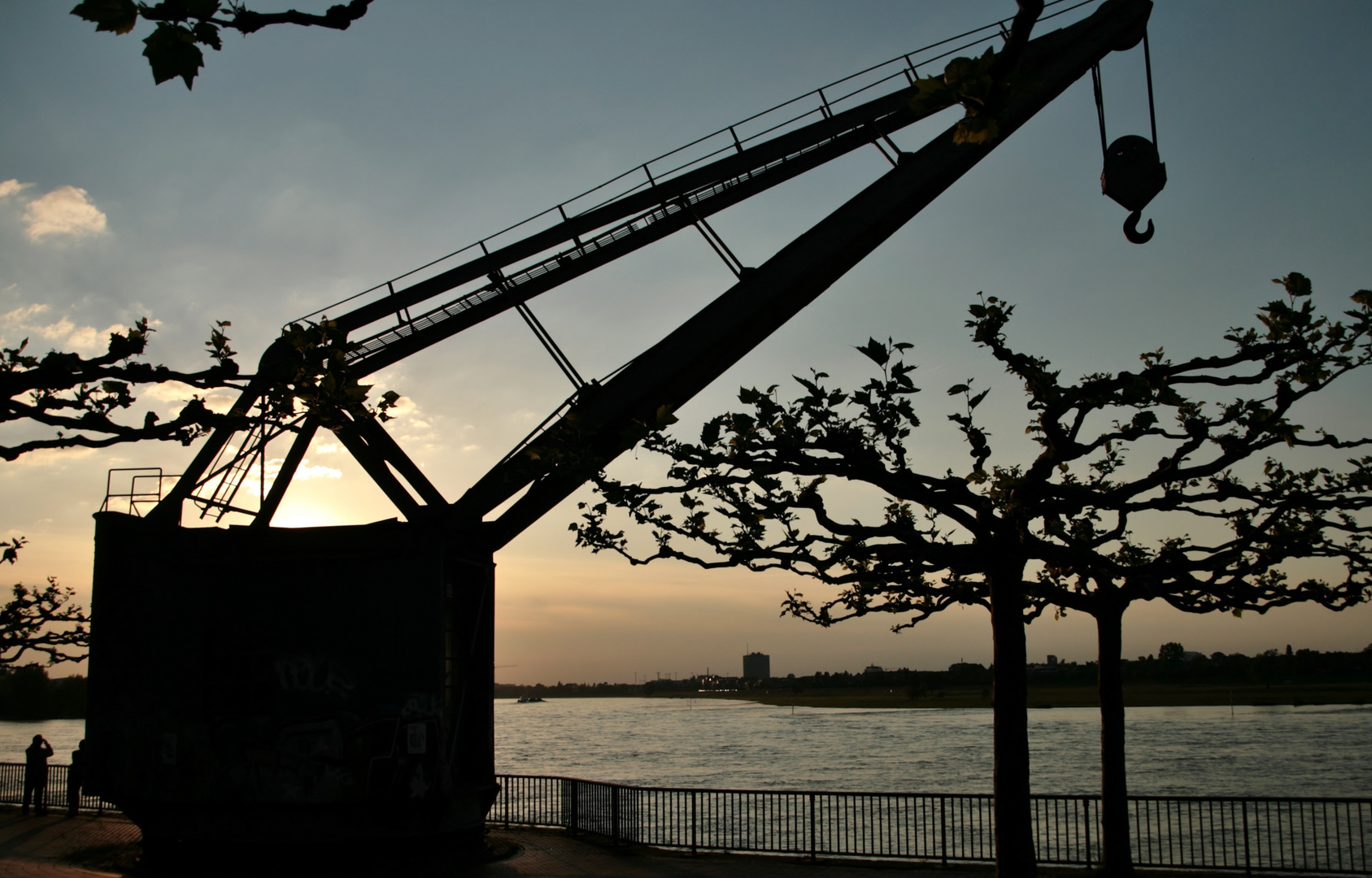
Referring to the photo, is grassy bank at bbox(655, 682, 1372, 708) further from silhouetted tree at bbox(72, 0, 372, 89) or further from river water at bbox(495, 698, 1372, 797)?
silhouetted tree at bbox(72, 0, 372, 89)

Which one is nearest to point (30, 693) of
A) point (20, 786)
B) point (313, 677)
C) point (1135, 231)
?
point (20, 786)

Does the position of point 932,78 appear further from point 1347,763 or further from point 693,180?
point 1347,763

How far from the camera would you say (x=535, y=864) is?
17.8 metres

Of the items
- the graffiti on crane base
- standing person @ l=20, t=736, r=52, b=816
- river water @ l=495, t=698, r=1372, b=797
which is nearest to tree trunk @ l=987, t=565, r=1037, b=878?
the graffiti on crane base

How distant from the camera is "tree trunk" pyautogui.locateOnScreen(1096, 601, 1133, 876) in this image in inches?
604

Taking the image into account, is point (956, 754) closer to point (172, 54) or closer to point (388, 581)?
point (388, 581)

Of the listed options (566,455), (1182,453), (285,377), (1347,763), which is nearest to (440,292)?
(566,455)

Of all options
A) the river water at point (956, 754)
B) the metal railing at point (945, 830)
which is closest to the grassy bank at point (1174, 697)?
the river water at point (956, 754)

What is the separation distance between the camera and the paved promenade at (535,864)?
54.2ft

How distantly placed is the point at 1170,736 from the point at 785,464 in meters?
73.2

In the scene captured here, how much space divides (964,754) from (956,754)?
892 mm

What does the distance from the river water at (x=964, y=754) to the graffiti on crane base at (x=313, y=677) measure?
30.8m

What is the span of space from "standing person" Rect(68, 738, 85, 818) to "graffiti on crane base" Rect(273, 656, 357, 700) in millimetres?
4460

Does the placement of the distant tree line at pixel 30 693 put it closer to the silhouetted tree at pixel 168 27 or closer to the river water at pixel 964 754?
the river water at pixel 964 754
